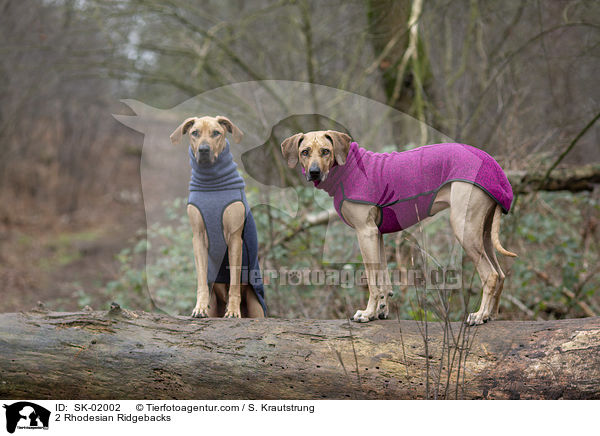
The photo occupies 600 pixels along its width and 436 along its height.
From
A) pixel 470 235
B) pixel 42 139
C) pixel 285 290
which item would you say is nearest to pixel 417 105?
pixel 285 290

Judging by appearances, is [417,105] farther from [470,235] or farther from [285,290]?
[470,235]

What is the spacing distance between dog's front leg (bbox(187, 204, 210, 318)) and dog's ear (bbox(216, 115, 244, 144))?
0.56 metres

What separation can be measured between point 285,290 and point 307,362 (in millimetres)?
1885

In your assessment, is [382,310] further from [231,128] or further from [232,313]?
[231,128]

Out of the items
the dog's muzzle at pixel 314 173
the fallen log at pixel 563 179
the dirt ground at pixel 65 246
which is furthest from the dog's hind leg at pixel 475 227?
the dirt ground at pixel 65 246

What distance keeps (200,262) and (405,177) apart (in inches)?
58.0

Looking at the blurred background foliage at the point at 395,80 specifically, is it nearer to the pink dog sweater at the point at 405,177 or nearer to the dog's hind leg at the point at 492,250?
the dog's hind leg at the point at 492,250

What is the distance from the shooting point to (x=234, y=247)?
368 centimetres

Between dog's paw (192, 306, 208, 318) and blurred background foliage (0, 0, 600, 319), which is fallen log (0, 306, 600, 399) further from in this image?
blurred background foliage (0, 0, 600, 319)

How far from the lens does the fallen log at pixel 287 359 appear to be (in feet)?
10.3
